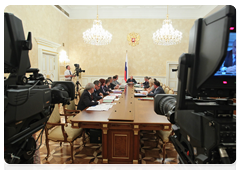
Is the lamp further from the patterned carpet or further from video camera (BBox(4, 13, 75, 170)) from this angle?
video camera (BBox(4, 13, 75, 170))

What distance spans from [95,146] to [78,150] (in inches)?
12.4

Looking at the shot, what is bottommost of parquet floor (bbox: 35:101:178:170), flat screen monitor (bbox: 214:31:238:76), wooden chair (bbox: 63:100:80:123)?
parquet floor (bbox: 35:101:178:170)

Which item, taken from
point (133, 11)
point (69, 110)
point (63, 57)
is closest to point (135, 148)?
point (69, 110)

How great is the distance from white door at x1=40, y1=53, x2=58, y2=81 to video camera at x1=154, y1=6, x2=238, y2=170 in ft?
23.8

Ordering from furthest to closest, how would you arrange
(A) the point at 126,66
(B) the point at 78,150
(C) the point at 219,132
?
(A) the point at 126,66 → (B) the point at 78,150 → (C) the point at 219,132

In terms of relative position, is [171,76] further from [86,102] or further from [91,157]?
[91,157]

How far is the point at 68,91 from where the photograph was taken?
48.9 inches

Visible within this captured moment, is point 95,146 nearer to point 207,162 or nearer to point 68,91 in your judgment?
point 68,91

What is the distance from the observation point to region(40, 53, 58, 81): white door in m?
7.26

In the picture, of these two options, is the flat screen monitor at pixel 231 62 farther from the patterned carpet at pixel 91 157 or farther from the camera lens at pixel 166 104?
the patterned carpet at pixel 91 157

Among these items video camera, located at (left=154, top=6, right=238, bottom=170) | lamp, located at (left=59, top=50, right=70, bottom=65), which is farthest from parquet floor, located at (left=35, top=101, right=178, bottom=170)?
lamp, located at (left=59, top=50, right=70, bottom=65)

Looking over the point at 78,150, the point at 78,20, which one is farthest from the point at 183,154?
the point at 78,20

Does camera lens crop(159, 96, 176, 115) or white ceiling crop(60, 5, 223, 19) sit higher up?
white ceiling crop(60, 5, 223, 19)

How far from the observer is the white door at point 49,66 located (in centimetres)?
726
